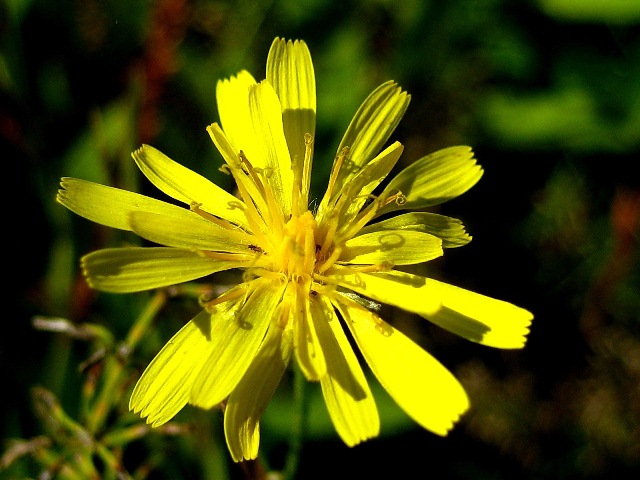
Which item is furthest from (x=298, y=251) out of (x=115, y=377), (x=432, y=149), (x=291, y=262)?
(x=432, y=149)

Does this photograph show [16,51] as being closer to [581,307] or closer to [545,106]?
[545,106]

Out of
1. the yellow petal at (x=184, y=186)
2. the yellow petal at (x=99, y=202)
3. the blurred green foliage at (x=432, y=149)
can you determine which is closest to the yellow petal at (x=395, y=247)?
the yellow petal at (x=184, y=186)

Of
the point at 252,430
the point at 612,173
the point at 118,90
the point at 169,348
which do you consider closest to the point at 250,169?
the point at 169,348

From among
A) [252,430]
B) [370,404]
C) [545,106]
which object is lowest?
[252,430]

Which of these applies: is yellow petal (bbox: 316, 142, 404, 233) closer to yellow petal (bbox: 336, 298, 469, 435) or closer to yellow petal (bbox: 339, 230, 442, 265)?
yellow petal (bbox: 339, 230, 442, 265)

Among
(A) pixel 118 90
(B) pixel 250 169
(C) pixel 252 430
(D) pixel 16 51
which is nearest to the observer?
(C) pixel 252 430

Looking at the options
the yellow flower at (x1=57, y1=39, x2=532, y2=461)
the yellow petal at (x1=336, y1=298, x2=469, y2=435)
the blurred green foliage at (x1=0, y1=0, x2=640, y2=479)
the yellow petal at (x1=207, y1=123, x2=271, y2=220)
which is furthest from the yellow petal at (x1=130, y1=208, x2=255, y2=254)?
the blurred green foliage at (x1=0, y1=0, x2=640, y2=479)

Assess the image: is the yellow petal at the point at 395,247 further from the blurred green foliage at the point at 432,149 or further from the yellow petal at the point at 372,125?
the blurred green foliage at the point at 432,149

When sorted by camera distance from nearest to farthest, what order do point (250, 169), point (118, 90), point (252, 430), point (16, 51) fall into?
point (252, 430)
point (250, 169)
point (16, 51)
point (118, 90)
